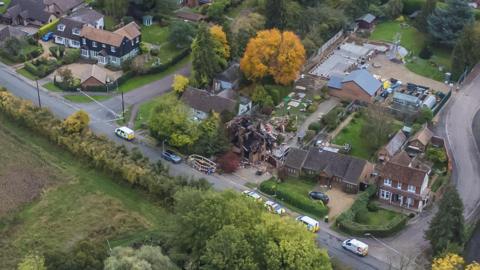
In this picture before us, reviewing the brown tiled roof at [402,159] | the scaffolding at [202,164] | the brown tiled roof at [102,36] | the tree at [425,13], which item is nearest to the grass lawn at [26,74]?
the brown tiled roof at [102,36]

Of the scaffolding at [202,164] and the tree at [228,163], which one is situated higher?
the tree at [228,163]

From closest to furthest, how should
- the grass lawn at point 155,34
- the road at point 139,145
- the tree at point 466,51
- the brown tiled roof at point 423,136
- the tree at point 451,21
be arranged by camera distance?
the road at point 139,145 < the brown tiled roof at point 423,136 < the tree at point 466,51 < the tree at point 451,21 < the grass lawn at point 155,34

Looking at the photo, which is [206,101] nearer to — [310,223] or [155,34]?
[310,223]

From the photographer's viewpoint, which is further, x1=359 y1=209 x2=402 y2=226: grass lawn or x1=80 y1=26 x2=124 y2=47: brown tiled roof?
x1=80 y1=26 x2=124 y2=47: brown tiled roof

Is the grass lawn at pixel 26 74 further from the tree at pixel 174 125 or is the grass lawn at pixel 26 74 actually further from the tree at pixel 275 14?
the tree at pixel 275 14

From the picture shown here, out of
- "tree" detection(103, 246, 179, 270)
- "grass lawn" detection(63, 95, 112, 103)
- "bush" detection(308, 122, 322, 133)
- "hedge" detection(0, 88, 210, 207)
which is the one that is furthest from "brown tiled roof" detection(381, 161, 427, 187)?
"grass lawn" detection(63, 95, 112, 103)

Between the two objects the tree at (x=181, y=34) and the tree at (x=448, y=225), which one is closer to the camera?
the tree at (x=448, y=225)

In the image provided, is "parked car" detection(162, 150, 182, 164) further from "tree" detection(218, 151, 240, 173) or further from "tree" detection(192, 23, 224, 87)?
"tree" detection(192, 23, 224, 87)
